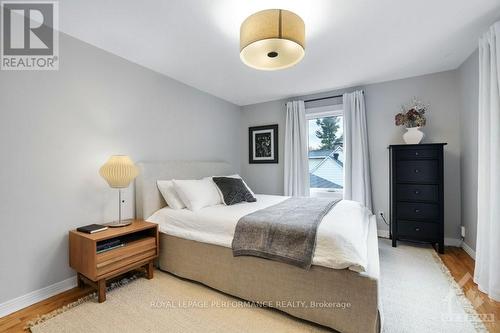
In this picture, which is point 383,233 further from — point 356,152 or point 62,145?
point 62,145

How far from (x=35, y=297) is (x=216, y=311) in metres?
1.56

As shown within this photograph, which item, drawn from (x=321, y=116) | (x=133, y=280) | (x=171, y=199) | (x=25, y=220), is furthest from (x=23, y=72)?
(x=321, y=116)

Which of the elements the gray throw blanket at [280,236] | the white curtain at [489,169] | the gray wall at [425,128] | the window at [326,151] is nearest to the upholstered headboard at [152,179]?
the gray throw blanket at [280,236]

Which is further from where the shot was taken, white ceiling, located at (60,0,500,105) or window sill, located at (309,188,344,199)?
window sill, located at (309,188,344,199)


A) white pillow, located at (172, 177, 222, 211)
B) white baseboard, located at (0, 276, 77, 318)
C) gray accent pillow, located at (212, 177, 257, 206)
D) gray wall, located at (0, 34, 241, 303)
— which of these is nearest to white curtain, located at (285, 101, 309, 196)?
gray accent pillow, located at (212, 177, 257, 206)

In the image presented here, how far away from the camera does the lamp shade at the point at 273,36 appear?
5.30 feet

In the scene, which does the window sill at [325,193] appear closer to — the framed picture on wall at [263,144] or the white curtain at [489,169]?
the framed picture on wall at [263,144]

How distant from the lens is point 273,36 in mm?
1614

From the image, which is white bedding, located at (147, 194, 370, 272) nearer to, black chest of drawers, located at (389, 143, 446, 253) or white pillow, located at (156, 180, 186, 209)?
white pillow, located at (156, 180, 186, 209)

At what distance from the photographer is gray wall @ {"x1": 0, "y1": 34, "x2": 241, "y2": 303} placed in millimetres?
1800

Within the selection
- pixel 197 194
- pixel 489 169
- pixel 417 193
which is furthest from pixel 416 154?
pixel 197 194

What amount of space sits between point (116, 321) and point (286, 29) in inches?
97.7

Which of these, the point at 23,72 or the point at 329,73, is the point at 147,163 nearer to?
the point at 23,72

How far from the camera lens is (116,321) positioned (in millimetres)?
1666
